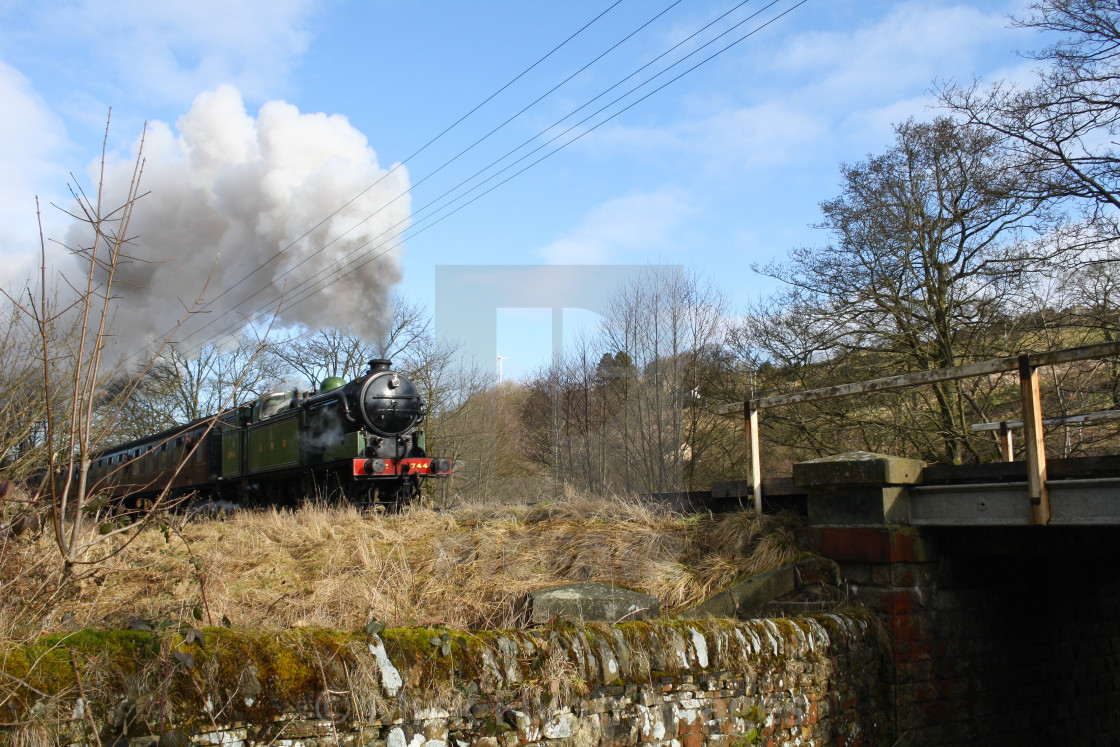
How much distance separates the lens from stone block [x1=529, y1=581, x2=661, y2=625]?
5.41 meters

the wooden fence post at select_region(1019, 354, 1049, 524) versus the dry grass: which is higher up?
the wooden fence post at select_region(1019, 354, 1049, 524)

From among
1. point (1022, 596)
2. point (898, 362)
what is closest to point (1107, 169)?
point (898, 362)

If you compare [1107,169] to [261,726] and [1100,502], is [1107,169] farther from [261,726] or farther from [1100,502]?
[261,726]

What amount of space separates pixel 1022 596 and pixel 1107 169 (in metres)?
7.25

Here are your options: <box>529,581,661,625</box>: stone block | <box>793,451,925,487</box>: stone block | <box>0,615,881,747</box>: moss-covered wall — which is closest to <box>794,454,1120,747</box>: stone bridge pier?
<box>793,451,925,487</box>: stone block

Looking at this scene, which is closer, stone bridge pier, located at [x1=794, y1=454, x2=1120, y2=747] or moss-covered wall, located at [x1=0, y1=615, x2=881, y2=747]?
moss-covered wall, located at [x1=0, y1=615, x2=881, y2=747]

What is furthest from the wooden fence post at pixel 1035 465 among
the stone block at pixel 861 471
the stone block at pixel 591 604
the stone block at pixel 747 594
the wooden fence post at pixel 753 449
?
the stone block at pixel 591 604

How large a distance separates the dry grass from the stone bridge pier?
24.8 inches

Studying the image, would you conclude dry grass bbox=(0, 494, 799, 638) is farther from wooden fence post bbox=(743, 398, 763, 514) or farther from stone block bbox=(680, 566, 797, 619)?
wooden fence post bbox=(743, 398, 763, 514)

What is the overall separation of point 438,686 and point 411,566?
3504 millimetres

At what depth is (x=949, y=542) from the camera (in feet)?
19.5

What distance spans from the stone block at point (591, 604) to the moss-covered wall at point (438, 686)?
3.13 ft

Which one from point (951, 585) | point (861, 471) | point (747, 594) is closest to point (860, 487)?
point (861, 471)

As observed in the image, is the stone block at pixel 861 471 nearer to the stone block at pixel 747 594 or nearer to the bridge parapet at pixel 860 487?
the bridge parapet at pixel 860 487
